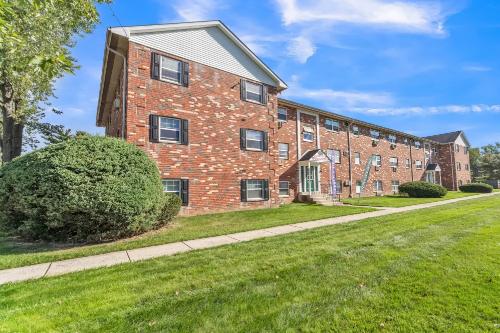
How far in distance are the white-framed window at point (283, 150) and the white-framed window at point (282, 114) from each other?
5.77 ft

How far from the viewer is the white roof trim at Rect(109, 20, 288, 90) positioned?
12.2 meters

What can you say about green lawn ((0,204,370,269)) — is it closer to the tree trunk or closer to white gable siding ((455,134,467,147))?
the tree trunk

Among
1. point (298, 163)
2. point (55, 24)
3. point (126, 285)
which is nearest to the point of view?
point (126, 285)

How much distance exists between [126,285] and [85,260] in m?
2.47

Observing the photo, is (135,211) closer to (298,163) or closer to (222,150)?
(222,150)

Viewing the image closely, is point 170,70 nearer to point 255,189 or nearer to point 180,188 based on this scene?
point 180,188

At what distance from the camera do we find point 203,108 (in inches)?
561

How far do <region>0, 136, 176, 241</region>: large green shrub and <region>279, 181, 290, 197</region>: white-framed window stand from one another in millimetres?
11846

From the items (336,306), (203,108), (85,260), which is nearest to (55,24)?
(203,108)

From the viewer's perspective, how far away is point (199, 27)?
14672mm

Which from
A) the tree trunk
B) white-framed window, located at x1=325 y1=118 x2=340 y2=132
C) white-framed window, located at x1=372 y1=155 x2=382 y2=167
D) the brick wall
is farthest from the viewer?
white-framed window, located at x1=372 y1=155 x2=382 y2=167

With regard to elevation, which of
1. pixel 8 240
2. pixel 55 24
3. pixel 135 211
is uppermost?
pixel 55 24

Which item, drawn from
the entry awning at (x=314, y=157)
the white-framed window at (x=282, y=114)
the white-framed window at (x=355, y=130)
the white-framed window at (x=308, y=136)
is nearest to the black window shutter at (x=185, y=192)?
the white-framed window at (x=282, y=114)

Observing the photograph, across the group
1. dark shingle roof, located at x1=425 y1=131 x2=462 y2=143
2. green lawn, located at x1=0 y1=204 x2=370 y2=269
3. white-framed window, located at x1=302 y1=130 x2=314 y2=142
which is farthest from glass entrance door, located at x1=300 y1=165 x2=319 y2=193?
dark shingle roof, located at x1=425 y1=131 x2=462 y2=143
